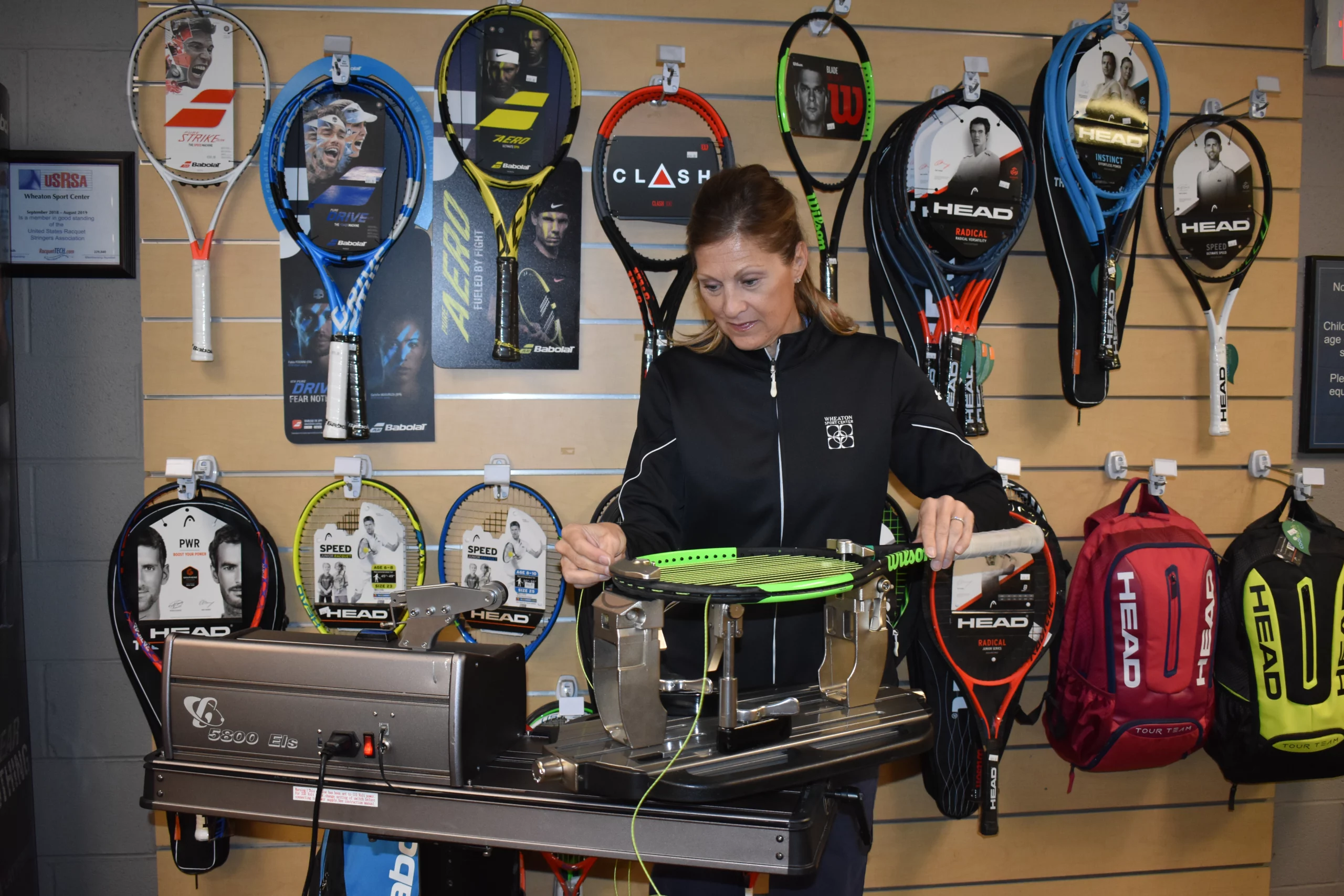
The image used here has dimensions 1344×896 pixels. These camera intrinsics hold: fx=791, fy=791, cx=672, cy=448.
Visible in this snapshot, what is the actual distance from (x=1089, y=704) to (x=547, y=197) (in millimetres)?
2281

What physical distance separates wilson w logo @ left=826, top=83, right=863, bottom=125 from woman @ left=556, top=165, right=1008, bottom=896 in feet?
2.84

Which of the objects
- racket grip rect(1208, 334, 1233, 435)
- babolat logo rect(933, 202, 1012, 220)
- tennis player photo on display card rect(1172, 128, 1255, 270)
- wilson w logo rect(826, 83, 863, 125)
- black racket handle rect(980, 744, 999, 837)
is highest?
wilson w logo rect(826, 83, 863, 125)

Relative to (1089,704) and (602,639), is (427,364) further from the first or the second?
(1089,704)

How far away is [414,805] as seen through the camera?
4.28ft

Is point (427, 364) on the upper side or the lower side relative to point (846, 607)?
upper

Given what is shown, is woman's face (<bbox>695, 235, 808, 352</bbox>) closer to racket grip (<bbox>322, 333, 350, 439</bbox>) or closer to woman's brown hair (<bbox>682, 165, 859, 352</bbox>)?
woman's brown hair (<bbox>682, 165, 859, 352</bbox>)

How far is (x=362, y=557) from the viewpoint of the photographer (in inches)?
93.8

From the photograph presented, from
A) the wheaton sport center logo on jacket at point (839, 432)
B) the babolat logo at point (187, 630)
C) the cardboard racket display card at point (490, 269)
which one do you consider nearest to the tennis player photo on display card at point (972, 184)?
the wheaton sport center logo on jacket at point (839, 432)

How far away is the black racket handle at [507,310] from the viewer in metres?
2.23

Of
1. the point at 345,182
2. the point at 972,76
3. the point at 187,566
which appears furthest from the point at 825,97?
the point at 187,566

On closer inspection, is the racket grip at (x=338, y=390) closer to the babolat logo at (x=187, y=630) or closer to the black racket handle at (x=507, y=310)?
the black racket handle at (x=507, y=310)

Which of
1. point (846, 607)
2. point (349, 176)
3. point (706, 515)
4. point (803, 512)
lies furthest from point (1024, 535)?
point (349, 176)

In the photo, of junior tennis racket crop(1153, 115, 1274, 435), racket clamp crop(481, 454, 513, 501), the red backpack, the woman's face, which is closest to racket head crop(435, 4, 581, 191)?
racket clamp crop(481, 454, 513, 501)

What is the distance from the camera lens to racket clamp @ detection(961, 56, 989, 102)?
239 cm
